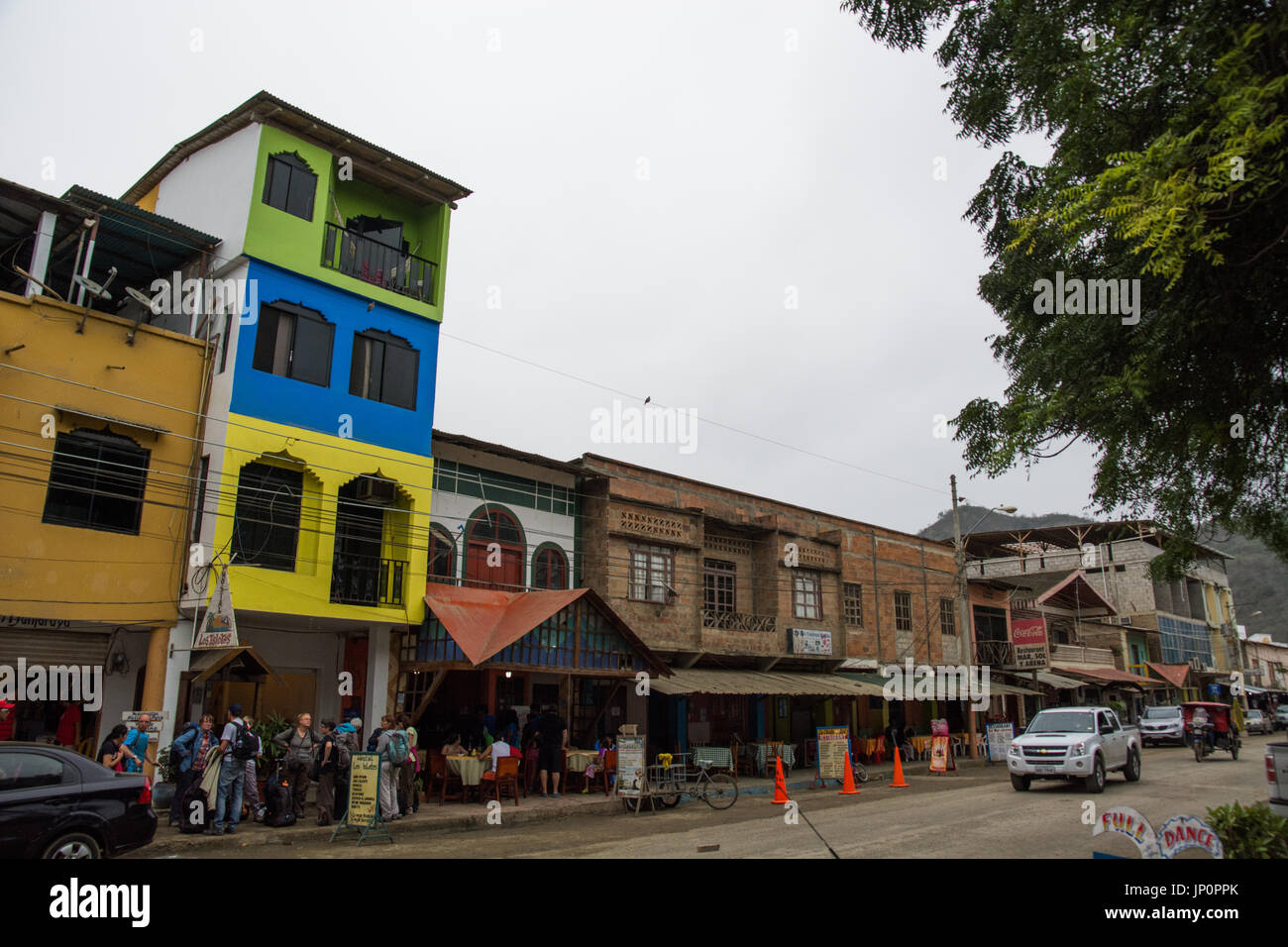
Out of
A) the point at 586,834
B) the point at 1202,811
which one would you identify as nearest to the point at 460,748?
the point at 586,834

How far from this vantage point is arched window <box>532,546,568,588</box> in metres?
22.4

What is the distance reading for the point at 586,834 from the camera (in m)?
14.2

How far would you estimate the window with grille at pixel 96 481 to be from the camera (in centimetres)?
1551

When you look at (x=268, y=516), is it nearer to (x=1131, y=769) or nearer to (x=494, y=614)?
(x=494, y=614)

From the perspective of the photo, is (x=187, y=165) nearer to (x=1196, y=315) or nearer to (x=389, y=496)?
(x=389, y=496)

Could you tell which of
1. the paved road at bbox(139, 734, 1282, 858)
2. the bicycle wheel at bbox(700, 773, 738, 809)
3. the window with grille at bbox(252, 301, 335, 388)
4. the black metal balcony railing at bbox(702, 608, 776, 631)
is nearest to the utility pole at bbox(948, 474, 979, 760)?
the black metal balcony railing at bbox(702, 608, 776, 631)

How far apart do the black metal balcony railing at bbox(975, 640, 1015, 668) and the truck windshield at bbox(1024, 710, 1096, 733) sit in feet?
63.6

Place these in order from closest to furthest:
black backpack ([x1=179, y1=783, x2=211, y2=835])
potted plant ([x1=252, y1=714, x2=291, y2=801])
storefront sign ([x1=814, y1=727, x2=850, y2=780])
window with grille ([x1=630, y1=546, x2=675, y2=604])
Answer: black backpack ([x1=179, y1=783, x2=211, y2=835]) → potted plant ([x1=252, y1=714, x2=291, y2=801]) → storefront sign ([x1=814, y1=727, x2=850, y2=780]) → window with grille ([x1=630, y1=546, x2=675, y2=604])

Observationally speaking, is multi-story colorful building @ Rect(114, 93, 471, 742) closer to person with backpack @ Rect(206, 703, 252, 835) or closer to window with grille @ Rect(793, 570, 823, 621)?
person with backpack @ Rect(206, 703, 252, 835)

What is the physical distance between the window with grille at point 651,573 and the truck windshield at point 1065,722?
10.1 m

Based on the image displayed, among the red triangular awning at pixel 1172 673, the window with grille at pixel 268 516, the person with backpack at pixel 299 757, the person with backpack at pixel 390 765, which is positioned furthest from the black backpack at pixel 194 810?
the red triangular awning at pixel 1172 673

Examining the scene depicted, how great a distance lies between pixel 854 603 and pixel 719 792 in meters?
13.7

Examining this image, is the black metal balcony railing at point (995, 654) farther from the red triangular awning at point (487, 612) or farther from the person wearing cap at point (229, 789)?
the person wearing cap at point (229, 789)

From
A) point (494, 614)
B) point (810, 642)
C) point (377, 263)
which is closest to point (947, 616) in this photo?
point (810, 642)
